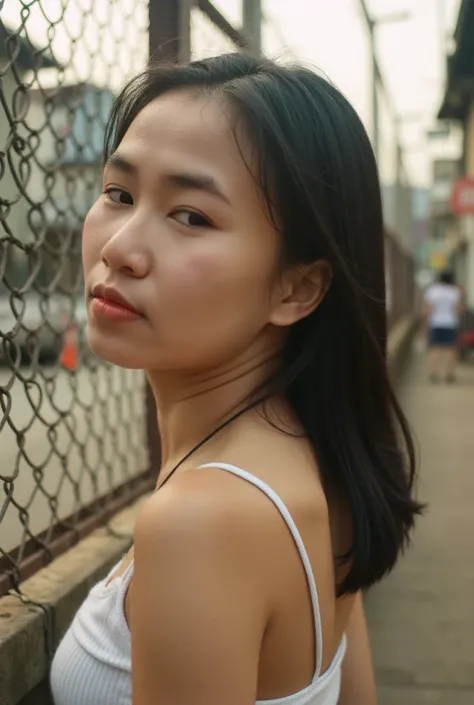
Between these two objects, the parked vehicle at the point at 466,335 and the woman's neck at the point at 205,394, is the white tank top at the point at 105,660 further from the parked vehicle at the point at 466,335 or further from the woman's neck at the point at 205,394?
the parked vehicle at the point at 466,335

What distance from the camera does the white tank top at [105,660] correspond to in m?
1.08

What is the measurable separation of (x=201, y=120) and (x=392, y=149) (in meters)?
9.47

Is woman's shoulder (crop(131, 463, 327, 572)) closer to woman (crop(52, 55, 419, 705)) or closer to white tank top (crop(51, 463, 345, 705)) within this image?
woman (crop(52, 55, 419, 705))

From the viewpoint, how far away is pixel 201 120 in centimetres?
104

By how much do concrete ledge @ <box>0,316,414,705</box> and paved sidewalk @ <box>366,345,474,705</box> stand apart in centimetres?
108

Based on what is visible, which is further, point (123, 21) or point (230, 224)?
point (123, 21)

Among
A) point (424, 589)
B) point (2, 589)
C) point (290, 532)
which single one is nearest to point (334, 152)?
point (290, 532)

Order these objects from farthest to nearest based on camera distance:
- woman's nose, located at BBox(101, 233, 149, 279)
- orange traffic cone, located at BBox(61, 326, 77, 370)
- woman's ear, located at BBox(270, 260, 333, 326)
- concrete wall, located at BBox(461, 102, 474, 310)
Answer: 1. concrete wall, located at BBox(461, 102, 474, 310)
2. orange traffic cone, located at BBox(61, 326, 77, 370)
3. woman's ear, located at BBox(270, 260, 333, 326)
4. woman's nose, located at BBox(101, 233, 149, 279)

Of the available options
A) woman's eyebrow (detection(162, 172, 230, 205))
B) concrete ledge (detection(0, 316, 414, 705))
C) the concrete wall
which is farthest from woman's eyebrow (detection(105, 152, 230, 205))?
the concrete wall

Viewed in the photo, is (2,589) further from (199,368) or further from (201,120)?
(201,120)

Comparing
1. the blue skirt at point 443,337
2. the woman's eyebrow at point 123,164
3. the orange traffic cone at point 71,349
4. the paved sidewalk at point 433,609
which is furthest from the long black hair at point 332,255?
the blue skirt at point 443,337

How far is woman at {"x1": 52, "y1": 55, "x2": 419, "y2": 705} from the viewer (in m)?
0.90

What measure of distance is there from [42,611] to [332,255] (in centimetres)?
79

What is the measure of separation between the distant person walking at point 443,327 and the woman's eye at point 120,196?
32.5ft
